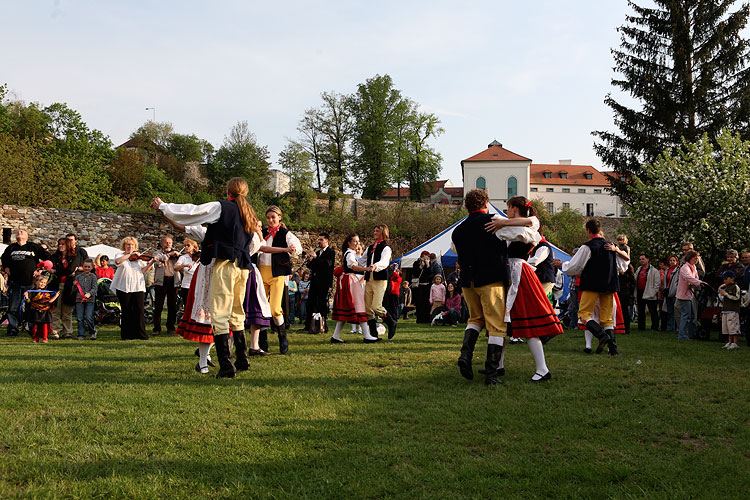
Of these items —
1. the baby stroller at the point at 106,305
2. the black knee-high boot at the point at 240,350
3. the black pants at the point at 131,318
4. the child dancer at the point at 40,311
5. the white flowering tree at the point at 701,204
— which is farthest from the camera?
the white flowering tree at the point at 701,204

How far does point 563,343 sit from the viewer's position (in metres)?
9.52

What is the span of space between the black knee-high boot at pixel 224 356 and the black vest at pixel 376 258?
147 inches

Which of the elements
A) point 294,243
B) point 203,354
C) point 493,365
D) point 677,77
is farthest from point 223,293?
point 677,77

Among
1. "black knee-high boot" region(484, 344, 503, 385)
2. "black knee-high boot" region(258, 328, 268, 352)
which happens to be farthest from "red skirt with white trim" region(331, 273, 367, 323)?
"black knee-high boot" region(484, 344, 503, 385)

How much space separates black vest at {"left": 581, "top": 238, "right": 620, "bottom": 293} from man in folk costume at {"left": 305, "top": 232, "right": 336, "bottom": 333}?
15.3 ft

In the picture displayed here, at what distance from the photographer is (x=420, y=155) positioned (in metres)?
53.3

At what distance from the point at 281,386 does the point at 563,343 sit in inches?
223

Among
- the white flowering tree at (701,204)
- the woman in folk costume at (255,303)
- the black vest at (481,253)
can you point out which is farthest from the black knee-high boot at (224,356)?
the white flowering tree at (701,204)

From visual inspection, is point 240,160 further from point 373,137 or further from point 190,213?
point 190,213

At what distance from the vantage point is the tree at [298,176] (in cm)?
4053

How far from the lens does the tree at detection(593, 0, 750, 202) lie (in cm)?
2680

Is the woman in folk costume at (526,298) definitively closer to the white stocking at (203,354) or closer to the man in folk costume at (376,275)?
the white stocking at (203,354)

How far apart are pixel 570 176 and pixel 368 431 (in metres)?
74.0

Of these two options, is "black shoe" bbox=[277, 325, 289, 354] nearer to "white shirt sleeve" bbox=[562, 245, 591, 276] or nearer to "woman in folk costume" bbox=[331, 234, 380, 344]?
"woman in folk costume" bbox=[331, 234, 380, 344]
